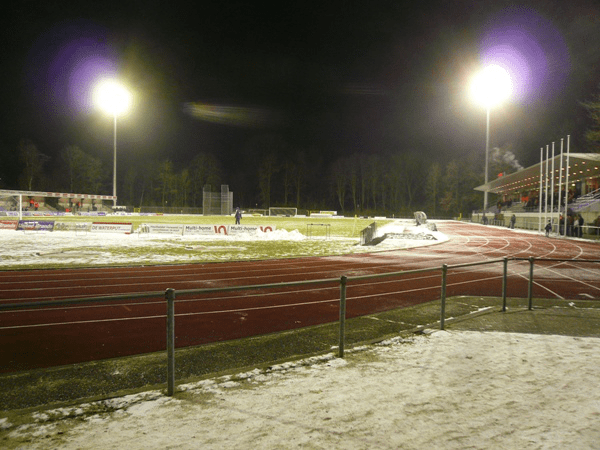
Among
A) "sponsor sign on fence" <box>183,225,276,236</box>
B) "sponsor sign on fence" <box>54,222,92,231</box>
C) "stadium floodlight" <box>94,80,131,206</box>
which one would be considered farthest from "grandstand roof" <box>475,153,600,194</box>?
"stadium floodlight" <box>94,80,131,206</box>

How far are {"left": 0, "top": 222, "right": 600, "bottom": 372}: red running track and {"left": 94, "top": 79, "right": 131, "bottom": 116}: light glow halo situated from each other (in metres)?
53.7

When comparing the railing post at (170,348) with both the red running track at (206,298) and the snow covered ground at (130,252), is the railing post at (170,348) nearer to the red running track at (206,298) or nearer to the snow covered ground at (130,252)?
the red running track at (206,298)

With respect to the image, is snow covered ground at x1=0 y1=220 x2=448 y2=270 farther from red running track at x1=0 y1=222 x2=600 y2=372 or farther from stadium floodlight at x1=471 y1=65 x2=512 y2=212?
stadium floodlight at x1=471 y1=65 x2=512 y2=212

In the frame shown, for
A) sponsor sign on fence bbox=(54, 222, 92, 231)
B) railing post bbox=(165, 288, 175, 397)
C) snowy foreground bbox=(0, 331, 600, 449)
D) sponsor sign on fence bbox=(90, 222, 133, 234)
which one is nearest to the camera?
snowy foreground bbox=(0, 331, 600, 449)

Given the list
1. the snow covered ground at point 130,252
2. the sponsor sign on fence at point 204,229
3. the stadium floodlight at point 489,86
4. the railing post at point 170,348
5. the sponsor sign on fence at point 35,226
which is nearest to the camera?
the railing post at point 170,348

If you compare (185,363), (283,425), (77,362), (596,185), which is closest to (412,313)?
(185,363)

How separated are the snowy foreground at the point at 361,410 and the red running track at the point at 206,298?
88.6 inches

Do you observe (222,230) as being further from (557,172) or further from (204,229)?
(557,172)

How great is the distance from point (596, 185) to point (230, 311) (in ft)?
172

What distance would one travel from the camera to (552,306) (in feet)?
29.0

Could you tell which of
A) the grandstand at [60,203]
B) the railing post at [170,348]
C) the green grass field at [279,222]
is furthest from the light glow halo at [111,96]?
the railing post at [170,348]

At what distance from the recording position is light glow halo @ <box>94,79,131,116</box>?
194 feet

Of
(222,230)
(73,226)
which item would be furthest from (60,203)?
(222,230)

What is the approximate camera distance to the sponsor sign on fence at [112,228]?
29.1 metres
